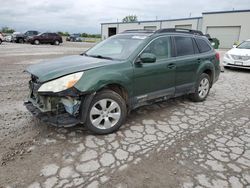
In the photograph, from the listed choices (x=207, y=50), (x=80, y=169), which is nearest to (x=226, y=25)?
(x=207, y=50)

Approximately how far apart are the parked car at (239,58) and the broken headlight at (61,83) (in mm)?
8937

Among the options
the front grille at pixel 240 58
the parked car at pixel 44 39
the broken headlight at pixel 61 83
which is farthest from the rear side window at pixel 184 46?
the parked car at pixel 44 39

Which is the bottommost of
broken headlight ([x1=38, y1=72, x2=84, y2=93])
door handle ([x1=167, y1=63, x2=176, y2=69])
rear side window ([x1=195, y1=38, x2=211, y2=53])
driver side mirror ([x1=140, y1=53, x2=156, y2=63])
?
broken headlight ([x1=38, y1=72, x2=84, y2=93])

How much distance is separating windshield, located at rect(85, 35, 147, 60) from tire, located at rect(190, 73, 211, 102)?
199cm

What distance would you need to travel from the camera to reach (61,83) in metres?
3.23

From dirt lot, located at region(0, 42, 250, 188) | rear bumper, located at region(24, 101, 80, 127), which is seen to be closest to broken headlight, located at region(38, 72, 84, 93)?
rear bumper, located at region(24, 101, 80, 127)

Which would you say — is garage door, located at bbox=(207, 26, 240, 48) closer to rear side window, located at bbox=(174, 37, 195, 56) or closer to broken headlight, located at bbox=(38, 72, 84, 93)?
rear side window, located at bbox=(174, 37, 195, 56)

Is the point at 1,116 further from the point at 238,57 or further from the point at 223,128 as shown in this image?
the point at 238,57

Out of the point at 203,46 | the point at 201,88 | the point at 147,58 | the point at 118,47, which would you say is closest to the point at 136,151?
the point at 147,58

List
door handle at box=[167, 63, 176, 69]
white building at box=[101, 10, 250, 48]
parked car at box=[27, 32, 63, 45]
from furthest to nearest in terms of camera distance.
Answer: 1. parked car at box=[27, 32, 63, 45]
2. white building at box=[101, 10, 250, 48]
3. door handle at box=[167, 63, 176, 69]

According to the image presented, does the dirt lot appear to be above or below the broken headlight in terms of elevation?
below

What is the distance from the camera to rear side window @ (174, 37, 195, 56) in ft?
15.6

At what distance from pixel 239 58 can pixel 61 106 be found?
30.4ft

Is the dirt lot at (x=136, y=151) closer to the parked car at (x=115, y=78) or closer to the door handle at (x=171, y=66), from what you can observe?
the parked car at (x=115, y=78)
